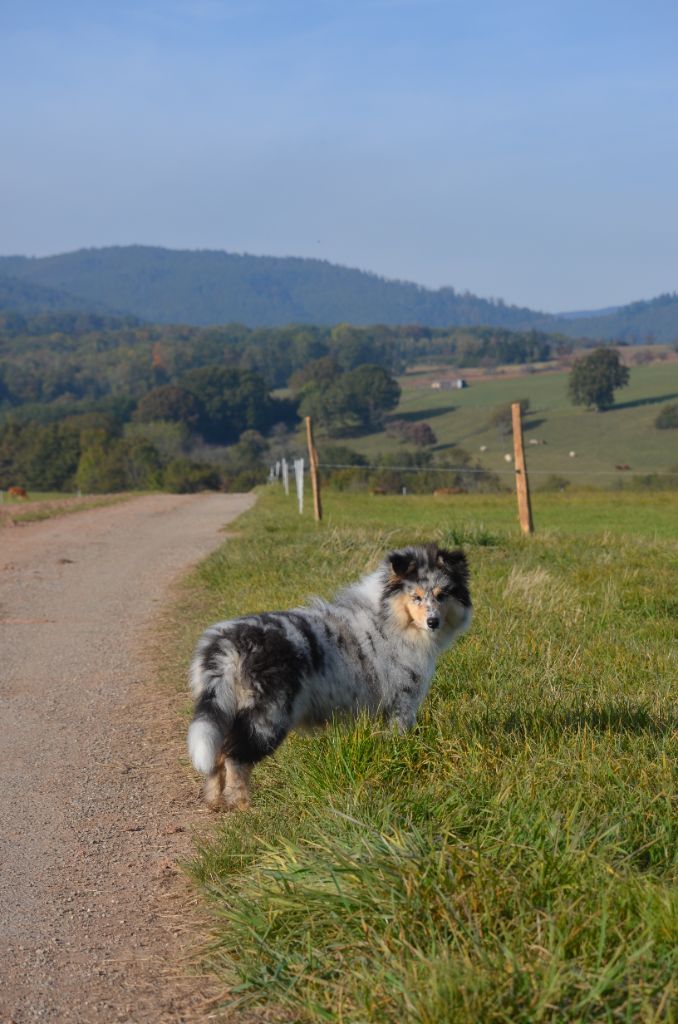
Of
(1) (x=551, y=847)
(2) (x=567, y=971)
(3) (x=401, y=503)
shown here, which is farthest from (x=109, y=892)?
(3) (x=401, y=503)

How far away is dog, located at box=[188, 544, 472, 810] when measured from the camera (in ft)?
18.7

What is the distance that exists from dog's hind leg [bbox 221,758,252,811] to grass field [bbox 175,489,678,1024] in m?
0.09

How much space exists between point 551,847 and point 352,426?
110 m

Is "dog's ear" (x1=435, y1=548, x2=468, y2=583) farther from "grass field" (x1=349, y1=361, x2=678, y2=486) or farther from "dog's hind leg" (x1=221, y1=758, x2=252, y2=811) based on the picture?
"grass field" (x1=349, y1=361, x2=678, y2=486)

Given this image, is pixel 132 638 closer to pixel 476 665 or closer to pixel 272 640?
pixel 476 665

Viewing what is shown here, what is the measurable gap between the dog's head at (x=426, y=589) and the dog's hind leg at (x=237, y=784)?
4.12 feet

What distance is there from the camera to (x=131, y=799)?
247 inches

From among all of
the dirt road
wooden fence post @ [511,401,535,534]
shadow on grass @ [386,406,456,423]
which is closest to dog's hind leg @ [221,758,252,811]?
the dirt road

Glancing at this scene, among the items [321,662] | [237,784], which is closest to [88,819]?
[237,784]

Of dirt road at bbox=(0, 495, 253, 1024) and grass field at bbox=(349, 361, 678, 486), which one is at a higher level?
dirt road at bbox=(0, 495, 253, 1024)

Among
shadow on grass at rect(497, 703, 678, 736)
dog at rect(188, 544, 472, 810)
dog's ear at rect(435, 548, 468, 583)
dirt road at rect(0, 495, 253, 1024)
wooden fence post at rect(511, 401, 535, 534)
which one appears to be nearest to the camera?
dirt road at rect(0, 495, 253, 1024)

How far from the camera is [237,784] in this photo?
228 inches

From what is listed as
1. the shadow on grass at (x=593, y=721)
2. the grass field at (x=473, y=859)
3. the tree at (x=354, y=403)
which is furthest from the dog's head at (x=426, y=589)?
the tree at (x=354, y=403)

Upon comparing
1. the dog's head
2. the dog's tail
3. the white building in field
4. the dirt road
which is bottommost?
the dirt road
